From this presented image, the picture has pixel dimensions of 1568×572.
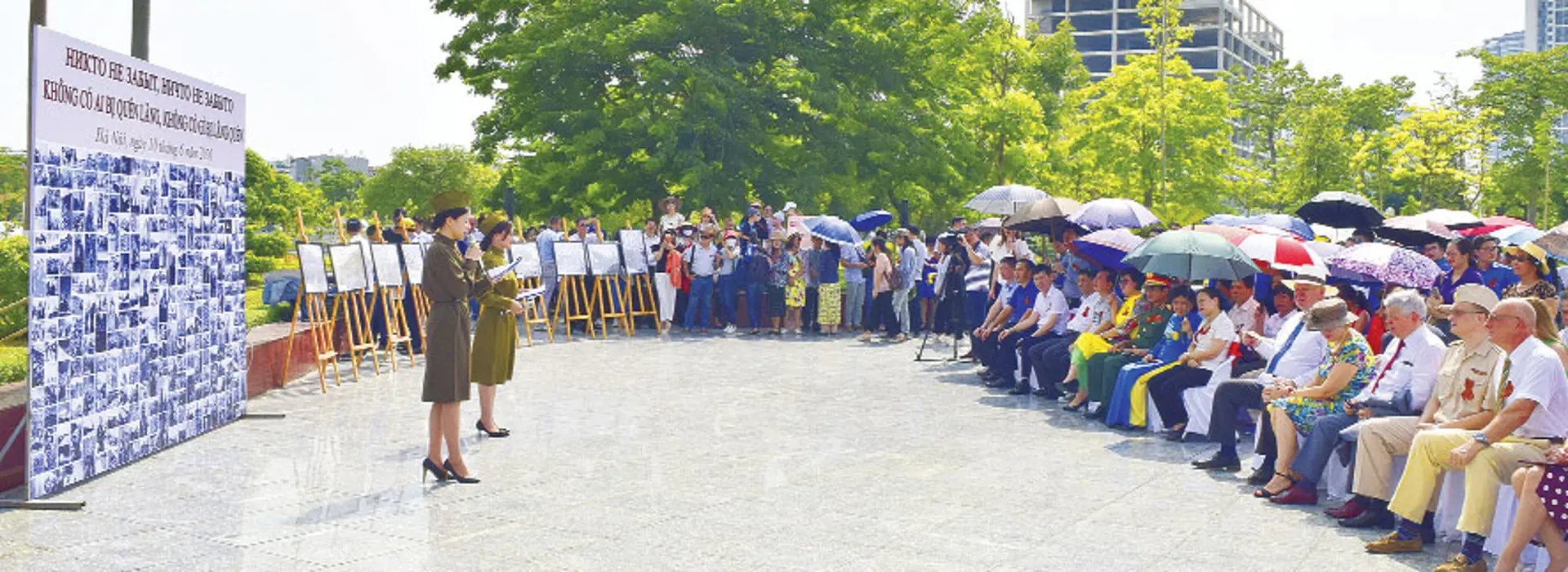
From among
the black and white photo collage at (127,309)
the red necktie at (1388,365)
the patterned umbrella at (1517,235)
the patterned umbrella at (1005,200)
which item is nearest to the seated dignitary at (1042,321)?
the patterned umbrella at (1005,200)

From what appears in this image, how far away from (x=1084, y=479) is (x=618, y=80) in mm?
22992

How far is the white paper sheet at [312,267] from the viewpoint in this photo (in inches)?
520

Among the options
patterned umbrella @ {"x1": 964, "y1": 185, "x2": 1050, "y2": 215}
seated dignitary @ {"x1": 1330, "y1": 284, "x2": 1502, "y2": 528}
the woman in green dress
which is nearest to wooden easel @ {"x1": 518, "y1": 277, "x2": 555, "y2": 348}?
patterned umbrella @ {"x1": 964, "y1": 185, "x2": 1050, "y2": 215}

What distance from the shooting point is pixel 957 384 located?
14125mm

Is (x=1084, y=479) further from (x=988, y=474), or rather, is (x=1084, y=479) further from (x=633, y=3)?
(x=633, y=3)

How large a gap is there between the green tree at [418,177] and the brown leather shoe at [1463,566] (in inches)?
3240

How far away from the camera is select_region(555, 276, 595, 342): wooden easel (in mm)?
19438

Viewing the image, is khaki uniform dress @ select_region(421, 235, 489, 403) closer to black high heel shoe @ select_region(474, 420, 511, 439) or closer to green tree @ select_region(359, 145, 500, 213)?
black high heel shoe @ select_region(474, 420, 511, 439)

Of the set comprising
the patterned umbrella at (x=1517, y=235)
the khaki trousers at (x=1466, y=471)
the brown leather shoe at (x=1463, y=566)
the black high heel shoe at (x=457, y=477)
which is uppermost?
the patterned umbrella at (x=1517, y=235)

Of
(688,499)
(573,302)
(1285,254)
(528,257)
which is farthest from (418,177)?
(688,499)

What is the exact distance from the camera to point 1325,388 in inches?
321

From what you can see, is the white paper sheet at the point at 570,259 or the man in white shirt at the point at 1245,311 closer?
the man in white shirt at the point at 1245,311

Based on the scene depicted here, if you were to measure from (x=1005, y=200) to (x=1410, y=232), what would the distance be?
17.3ft

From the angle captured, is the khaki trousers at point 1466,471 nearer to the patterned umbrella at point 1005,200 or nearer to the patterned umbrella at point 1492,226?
the patterned umbrella at point 1005,200
